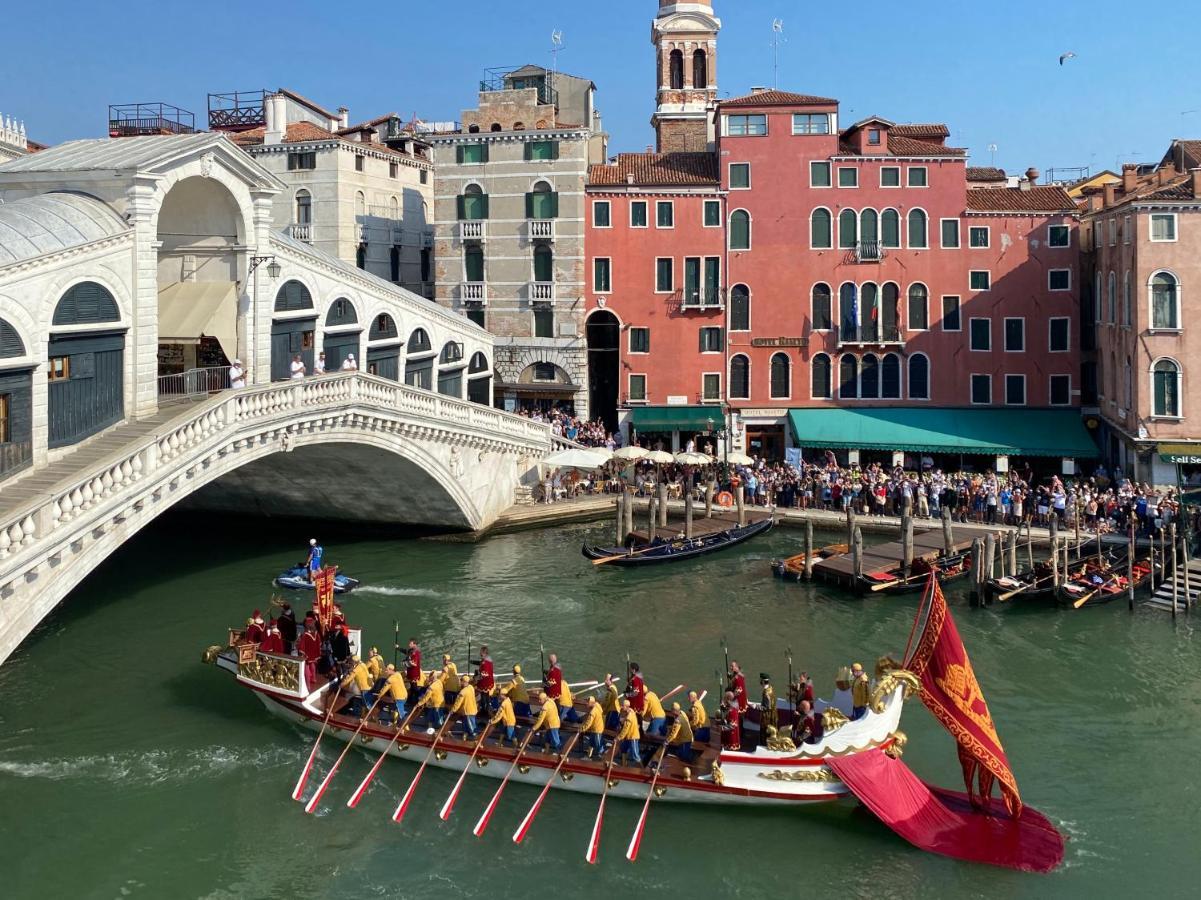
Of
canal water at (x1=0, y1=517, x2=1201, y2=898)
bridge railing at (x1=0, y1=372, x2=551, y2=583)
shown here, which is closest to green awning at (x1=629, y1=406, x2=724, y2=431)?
bridge railing at (x1=0, y1=372, x2=551, y2=583)

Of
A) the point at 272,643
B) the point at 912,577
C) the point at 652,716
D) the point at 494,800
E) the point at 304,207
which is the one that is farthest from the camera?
the point at 304,207

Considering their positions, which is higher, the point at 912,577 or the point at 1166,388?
the point at 1166,388

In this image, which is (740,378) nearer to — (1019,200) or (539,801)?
(1019,200)

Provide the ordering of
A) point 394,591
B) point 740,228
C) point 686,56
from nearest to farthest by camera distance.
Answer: point 394,591 < point 740,228 < point 686,56

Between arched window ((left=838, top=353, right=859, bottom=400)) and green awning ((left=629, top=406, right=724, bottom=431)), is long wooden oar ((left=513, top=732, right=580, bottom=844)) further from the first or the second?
arched window ((left=838, top=353, right=859, bottom=400))

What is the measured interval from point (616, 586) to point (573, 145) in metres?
15.7

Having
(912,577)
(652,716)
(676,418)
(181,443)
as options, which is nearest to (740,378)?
(676,418)

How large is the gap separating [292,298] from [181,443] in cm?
702

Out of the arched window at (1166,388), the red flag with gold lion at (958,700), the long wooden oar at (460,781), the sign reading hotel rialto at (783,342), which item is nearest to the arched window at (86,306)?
the long wooden oar at (460,781)

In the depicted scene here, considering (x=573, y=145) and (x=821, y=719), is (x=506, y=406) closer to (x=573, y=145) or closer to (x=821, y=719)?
(x=573, y=145)

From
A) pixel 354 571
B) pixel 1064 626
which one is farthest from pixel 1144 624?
pixel 354 571

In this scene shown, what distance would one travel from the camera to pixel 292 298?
1053 inches

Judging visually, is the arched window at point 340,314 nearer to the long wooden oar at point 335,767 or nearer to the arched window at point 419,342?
the arched window at point 419,342

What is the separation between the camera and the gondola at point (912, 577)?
85.4 feet
